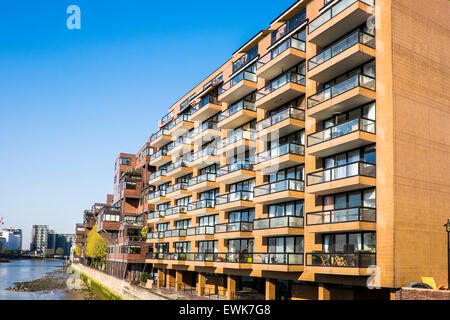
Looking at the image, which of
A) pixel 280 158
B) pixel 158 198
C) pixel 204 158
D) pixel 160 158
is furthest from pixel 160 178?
pixel 280 158

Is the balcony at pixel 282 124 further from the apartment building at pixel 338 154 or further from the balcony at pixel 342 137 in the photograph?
the balcony at pixel 342 137

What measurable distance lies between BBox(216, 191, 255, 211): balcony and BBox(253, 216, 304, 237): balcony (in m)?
3.39

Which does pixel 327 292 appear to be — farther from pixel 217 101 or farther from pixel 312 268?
pixel 217 101

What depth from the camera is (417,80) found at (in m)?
27.2

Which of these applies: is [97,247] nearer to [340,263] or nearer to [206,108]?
[206,108]

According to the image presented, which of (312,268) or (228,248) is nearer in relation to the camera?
(312,268)

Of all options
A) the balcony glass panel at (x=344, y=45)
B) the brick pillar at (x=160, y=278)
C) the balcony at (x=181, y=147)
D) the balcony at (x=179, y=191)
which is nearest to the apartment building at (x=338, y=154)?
the balcony glass panel at (x=344, y=45)

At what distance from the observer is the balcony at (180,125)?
52.7 m

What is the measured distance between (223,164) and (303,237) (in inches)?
526

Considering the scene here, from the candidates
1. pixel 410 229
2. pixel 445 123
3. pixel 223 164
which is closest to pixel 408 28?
pixel 445 123

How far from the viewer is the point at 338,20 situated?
28.4m

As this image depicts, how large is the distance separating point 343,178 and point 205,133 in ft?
72.7

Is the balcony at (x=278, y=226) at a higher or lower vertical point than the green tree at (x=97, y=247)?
higher
